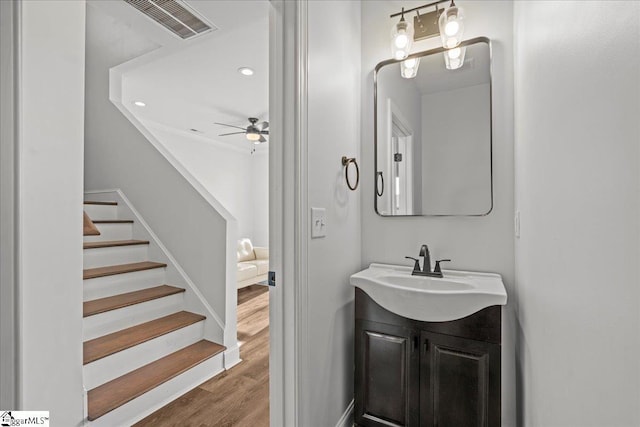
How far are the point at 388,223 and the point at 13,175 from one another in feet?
5.37

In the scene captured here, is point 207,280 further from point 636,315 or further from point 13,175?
point 636,315

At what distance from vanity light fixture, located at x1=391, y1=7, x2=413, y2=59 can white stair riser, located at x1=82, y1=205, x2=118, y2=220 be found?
3000 millimetres

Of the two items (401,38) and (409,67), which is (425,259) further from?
(401,38)

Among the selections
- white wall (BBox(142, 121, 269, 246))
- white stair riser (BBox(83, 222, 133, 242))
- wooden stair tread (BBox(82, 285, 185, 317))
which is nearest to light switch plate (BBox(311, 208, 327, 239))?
wooden stair tread (BBox(82, 285, 185, 317))

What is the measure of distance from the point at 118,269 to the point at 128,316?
43 centimetres

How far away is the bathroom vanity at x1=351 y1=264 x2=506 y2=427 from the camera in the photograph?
1299mm

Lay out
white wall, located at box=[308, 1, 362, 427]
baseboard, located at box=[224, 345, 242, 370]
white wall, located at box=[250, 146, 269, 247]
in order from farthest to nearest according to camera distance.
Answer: white wall, located at box=[250, 146, 269, 247] < baseboard, located at box=[224, 345, 242, 370] < white wall, located at box=[308, 1, 362, 427]

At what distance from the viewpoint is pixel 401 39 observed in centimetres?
169

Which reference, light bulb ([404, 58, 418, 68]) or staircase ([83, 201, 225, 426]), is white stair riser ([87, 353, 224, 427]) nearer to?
staircase ([83, 201, 225, 426])

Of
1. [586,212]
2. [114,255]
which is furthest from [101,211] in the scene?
[586,212]

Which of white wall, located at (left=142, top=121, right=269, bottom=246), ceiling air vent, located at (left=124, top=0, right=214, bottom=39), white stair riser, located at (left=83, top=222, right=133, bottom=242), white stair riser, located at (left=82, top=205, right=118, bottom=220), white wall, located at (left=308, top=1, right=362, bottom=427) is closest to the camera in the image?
white wall, located at (left=308, top=1, right=362, bottom=427)

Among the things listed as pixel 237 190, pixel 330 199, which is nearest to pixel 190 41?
pixel 330 199

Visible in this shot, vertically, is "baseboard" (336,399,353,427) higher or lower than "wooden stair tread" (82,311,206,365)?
lower

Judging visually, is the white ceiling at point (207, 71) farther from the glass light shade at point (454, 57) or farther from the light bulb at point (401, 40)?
the glass light shade at point (454, 57)
